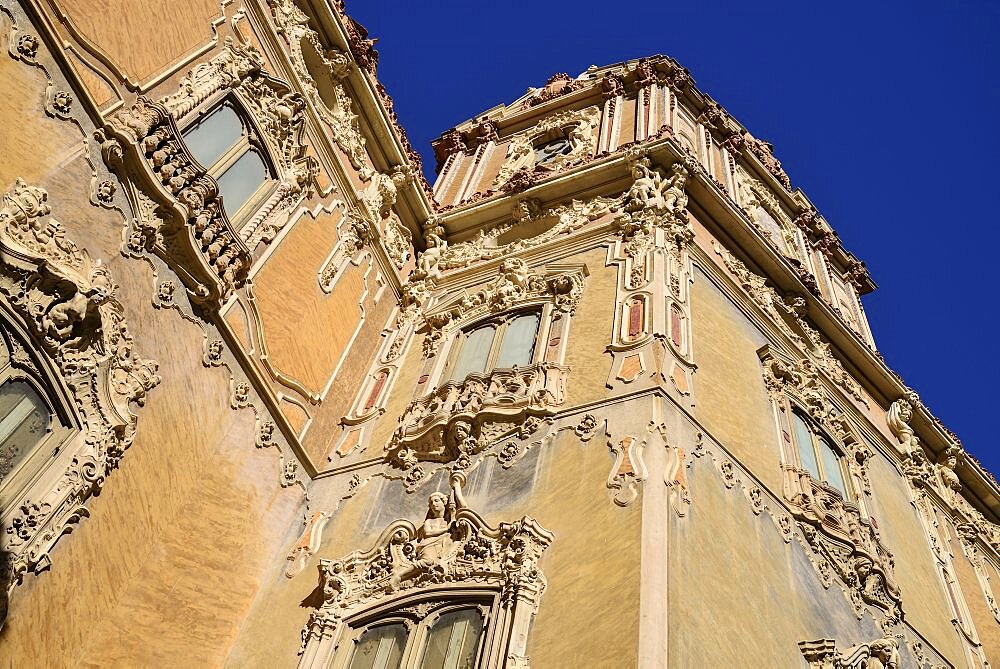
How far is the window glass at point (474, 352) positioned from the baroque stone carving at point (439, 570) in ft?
9.39

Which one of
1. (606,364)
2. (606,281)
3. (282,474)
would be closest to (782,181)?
(606,281)

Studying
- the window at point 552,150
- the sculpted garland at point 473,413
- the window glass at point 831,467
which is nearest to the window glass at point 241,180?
the sculpted garland at point 473,413

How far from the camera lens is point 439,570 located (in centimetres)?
824

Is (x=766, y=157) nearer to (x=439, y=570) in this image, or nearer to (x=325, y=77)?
(x=325, y=77)

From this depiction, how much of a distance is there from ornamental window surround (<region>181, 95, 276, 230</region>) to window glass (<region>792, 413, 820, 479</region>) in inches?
289

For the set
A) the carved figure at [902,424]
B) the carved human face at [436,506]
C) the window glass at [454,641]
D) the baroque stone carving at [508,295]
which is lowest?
the window glass at [454,641]

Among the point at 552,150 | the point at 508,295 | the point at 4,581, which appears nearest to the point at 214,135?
the point at 508,295

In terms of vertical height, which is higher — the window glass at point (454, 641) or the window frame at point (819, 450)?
the window frame at point (819, 450)

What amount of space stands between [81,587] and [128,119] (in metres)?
4.60

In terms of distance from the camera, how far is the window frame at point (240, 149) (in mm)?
10914

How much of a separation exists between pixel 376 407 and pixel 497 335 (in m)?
1.82

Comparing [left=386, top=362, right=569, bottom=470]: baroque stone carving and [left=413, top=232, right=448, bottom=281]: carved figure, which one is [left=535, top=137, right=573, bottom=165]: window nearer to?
[left=413, top=232, right=448, bottom=281]: carved figure

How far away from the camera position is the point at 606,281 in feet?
40.4

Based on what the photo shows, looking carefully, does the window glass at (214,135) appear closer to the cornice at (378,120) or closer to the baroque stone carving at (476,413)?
the cornice at (378,120)
